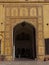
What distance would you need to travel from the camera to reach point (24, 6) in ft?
81.3

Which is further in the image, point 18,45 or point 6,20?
point 18,45

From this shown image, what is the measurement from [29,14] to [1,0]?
8.53 ft

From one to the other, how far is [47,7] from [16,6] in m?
2.60

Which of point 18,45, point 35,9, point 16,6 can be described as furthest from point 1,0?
point 18,45

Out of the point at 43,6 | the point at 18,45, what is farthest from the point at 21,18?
the point at 18,45

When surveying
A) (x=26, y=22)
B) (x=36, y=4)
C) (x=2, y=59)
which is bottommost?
(x=2, y=59)

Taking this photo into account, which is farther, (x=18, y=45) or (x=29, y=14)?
(x=18, y=45)

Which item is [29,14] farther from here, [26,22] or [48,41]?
[48,41]

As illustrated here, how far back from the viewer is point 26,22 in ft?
81.1

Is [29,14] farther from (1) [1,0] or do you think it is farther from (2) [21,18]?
(1) [1,0]

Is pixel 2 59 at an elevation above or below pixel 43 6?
below

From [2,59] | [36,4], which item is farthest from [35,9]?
[2,59]

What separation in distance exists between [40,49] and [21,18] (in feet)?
9.89

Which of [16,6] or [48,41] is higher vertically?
[16,6]
